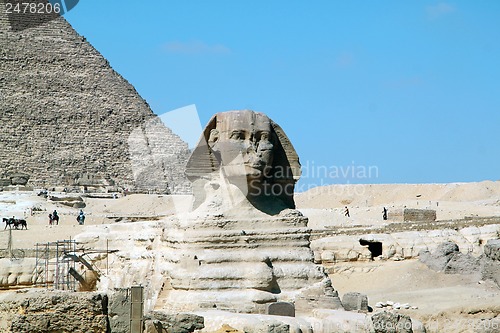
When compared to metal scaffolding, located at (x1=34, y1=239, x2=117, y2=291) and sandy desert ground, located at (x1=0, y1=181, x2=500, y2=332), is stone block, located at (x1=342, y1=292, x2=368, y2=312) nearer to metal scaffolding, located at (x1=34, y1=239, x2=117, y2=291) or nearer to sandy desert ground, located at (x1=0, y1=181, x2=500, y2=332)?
sandy desert ground, located at (x1=0, y1=181, x2=500, y2=332)

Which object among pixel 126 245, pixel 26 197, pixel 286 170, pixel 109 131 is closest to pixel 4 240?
pixel 126 245

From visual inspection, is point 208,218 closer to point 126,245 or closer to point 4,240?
point 126,245

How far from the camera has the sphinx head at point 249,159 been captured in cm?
1005

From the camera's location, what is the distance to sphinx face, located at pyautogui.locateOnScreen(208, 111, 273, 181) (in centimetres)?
1002

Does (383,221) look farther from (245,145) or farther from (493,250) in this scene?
(245,145)

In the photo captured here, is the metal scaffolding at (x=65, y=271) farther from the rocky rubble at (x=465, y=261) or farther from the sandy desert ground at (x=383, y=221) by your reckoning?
the rocky rubble at (x=465, y=261)

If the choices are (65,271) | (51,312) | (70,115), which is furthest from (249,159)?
(70,115)

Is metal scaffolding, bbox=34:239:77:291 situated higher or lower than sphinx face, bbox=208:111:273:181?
lower

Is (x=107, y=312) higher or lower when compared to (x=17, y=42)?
lower

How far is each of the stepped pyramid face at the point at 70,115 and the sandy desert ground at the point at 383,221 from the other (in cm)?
8010

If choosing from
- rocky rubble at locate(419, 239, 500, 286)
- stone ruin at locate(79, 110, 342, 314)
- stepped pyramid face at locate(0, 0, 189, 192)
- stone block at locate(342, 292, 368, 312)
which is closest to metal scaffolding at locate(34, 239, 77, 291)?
stone ruin at locate(79, 110, 342, 314)

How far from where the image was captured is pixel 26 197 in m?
46.0

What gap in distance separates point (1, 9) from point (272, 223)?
428 feet
